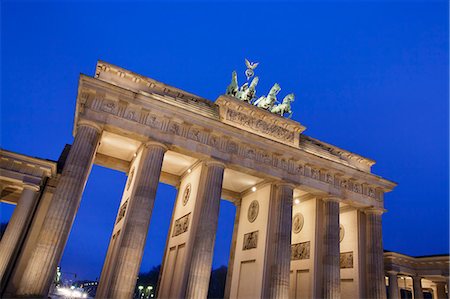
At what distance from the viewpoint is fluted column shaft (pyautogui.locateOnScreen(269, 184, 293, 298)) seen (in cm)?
2220

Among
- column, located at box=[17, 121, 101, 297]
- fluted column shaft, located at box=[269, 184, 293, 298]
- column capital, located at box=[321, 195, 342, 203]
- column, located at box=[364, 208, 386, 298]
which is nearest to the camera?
column, located at box=[17, 121, 101, 297]

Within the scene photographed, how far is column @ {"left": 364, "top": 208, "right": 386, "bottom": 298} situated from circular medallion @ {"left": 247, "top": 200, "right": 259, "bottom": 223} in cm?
947

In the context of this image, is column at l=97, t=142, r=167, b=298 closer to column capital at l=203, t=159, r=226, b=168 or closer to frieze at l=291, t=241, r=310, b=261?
column capital at l=203, t=159, r=226, b=168

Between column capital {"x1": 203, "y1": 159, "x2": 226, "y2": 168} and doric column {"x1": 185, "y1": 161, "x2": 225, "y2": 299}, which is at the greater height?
column capital {"x1": 203, "y1": 159, "x2": 226, "y2": 168}

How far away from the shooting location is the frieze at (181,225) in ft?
76.8

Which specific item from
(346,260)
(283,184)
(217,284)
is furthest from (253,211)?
(217,284)

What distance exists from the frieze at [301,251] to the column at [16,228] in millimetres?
19688

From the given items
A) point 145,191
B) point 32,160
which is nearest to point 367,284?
point 145,191

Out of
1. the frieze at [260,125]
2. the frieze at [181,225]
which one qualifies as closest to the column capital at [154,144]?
the frieze at [181,225]

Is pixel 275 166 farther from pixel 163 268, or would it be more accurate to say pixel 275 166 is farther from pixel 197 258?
pixel 163 268

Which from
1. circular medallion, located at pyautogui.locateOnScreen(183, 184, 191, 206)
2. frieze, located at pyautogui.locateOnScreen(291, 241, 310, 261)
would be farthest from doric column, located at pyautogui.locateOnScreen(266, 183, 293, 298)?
circular medallion, located at pyautogui.locateOnScreen(183, 184, 191, 206)

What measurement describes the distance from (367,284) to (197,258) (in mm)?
14640

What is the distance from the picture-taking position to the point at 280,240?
2342 centimetres

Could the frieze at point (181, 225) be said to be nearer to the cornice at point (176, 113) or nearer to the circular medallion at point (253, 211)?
the circular medallion at point (253, 211)
